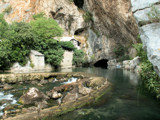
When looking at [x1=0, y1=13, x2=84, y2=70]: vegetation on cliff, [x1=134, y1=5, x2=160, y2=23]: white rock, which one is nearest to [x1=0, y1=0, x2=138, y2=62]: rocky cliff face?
[x1=0, y1=13, x2=84, y2=70]: vegetation on cliff

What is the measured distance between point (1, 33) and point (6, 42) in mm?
3652

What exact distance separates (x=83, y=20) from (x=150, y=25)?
35086 mm

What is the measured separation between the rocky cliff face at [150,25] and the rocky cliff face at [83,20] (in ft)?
86.8

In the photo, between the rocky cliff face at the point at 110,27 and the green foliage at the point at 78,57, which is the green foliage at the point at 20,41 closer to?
the green foliage at the point at 78,57

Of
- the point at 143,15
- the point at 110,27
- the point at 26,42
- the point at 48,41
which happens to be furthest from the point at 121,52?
the point at 143,15

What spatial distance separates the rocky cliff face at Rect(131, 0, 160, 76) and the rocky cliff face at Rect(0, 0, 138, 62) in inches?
1042

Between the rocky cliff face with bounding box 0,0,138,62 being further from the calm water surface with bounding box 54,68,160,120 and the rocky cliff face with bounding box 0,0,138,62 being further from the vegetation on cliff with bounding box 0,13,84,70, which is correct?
the calm water surface with bounding box 54,68,160,120

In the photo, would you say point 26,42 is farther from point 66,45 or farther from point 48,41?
point 66,45

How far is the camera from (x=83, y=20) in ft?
133

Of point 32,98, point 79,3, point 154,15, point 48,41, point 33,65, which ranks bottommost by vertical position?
point 32,98

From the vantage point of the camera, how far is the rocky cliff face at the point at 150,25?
18.0 ft

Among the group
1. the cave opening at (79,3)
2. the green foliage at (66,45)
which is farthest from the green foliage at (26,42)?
the cave opening at (79,3)

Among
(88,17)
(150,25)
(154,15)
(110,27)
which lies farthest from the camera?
(88,17)

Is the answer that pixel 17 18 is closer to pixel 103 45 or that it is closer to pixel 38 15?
pixel 38 15
